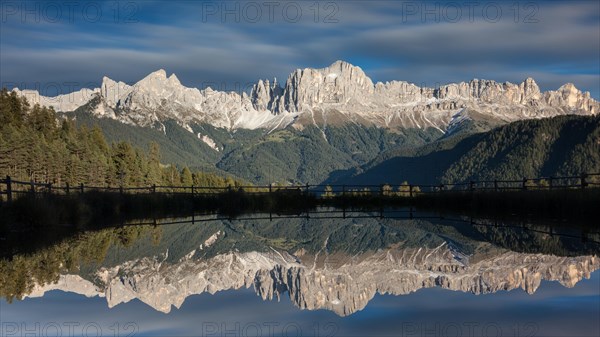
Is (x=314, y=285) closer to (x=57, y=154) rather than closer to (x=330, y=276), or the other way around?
(x=330, y=276)

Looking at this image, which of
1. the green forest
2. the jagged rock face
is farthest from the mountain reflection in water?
the green forest

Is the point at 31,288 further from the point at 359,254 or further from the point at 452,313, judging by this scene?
the point at 359,254

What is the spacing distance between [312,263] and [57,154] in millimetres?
74189

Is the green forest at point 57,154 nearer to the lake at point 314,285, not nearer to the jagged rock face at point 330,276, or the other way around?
the lake at point 314,285

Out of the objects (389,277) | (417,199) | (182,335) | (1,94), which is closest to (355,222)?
(417,199)

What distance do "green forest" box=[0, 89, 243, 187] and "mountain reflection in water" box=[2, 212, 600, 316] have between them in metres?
A: 57.4

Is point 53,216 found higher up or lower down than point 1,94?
lower down

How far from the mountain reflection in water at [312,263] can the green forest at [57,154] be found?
5737 cm

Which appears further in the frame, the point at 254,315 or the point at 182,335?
the point at 254,315

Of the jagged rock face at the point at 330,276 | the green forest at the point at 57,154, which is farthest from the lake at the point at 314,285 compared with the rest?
the green forest at the point at 57,154

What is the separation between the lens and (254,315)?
449 inches

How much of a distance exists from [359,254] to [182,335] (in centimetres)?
1130

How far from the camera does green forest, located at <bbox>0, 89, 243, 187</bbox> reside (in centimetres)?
8200

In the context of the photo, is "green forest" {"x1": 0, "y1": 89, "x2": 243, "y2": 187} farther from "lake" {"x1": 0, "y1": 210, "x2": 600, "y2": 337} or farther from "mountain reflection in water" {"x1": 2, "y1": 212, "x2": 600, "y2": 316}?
"lake" {"x1": 0, "y1": 210, "x2": 600, "y2": 337}
